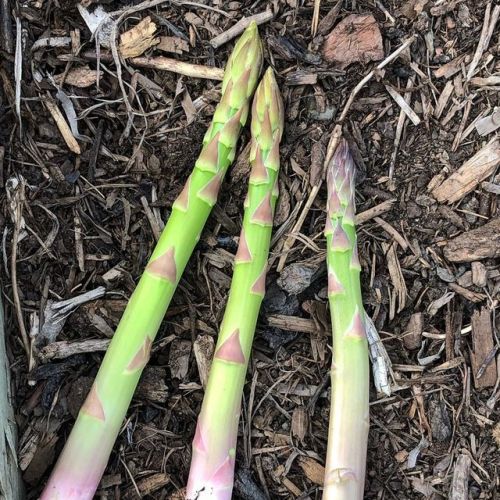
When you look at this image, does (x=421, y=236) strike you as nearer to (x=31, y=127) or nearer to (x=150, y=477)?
(x=150, y=477)

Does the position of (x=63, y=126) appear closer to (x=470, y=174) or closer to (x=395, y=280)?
(x=395, y=280)

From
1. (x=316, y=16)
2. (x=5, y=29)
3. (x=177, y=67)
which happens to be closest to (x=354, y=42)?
(x=316, y=16)

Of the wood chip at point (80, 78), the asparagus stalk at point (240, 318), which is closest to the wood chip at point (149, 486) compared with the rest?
the asparagus stalk at point (240, 318)

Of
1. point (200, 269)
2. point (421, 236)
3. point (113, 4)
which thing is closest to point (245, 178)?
point (200, 269)

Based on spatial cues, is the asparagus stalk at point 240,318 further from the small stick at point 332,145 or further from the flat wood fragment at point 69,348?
the flat wood fragment at point 69,348

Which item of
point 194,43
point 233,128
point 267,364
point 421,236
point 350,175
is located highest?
point 194,43
